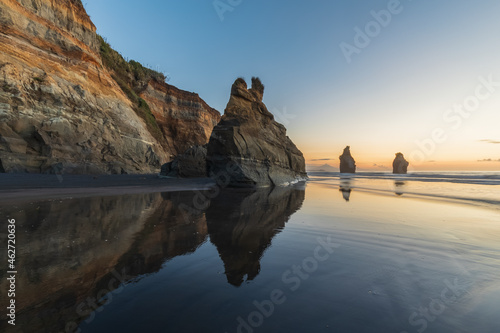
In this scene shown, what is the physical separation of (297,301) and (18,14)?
1115 inches

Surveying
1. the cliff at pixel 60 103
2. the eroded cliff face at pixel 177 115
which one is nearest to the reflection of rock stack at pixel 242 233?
the cliff at pixel 60 103

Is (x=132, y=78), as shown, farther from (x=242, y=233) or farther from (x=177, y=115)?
(x=242, y=233)

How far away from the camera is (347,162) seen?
83750 mm

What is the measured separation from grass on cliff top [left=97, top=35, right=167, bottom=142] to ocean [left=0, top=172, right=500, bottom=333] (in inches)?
1270

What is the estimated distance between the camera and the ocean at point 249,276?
6.15 feet

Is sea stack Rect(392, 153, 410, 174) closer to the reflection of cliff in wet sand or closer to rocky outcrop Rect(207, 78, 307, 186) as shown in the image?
rocky outcrop Rect(207, 78, 307, 186)

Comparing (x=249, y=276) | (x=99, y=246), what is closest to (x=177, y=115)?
(x=99, y=246)

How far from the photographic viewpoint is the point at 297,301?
2191 mm

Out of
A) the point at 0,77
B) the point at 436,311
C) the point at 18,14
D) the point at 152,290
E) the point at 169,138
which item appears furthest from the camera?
the point at 169,138

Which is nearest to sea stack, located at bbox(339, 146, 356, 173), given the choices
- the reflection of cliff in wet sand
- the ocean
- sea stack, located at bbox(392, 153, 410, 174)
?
sea stack, located at bbox(392, 153, 410, 174)

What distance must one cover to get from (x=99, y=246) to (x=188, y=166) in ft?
60.4

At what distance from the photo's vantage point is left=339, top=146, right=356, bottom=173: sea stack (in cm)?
8312

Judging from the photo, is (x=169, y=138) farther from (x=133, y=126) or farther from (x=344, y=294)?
(x=344, y=294)

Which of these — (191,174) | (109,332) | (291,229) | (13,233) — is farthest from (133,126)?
(109,332)
